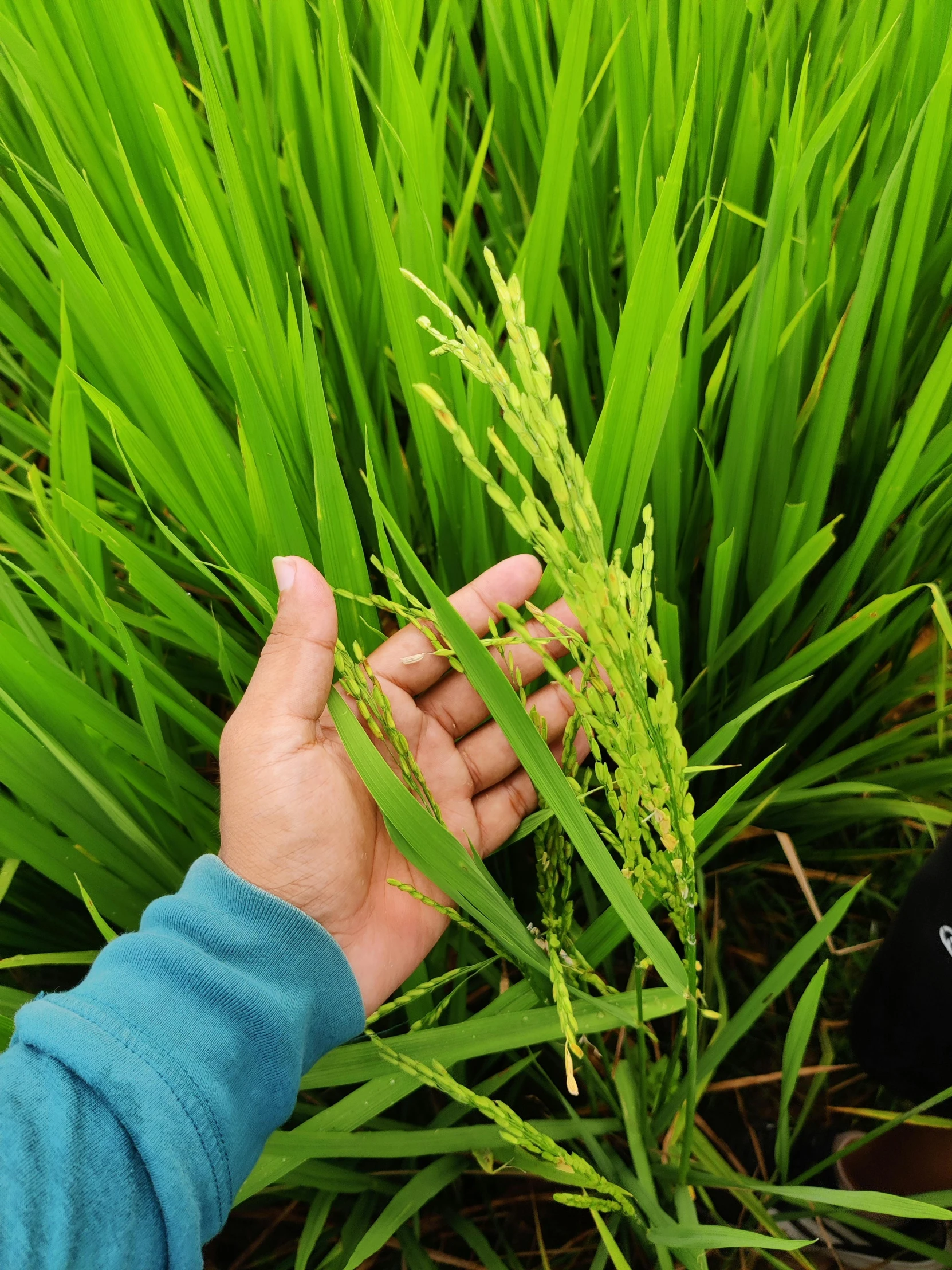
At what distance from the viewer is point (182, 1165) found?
1.75 feet

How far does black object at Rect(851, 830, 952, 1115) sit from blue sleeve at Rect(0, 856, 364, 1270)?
1.64 feet

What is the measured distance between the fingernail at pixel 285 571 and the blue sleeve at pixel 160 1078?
23cm

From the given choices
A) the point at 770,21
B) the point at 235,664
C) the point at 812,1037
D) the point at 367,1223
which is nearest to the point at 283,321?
the point at 235,664

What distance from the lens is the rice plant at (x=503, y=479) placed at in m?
0.60

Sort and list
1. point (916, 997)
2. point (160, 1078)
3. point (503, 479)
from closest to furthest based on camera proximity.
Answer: point (160, 1078), point (916, 997), point (503, 479)

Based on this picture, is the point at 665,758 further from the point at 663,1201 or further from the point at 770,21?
the point at 770,21

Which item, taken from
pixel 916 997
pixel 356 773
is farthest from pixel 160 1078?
pixel 916 997

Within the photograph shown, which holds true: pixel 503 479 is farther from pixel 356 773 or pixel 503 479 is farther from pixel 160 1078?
pixel 160 1078

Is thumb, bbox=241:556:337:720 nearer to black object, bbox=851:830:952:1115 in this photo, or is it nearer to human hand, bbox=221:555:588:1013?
human hand, bbox=221:555:588:1013

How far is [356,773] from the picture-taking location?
0.72 m

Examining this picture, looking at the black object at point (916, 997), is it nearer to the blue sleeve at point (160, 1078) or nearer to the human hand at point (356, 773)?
the human hand at point (356, 773)

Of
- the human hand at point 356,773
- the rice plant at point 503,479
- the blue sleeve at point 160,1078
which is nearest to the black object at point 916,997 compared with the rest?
the rice plant at point 503,479

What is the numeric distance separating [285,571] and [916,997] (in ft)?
2.12

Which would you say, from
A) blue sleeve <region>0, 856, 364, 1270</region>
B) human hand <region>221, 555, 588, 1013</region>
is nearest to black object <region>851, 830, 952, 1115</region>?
human hand <region>221, 555, 588, 1013</region>
